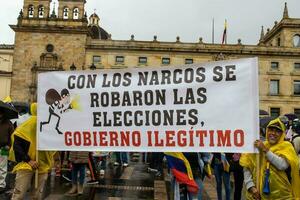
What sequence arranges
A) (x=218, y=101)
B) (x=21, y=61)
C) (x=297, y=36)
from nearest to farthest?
(x=218, y=101), (x=21, y=61), (x=297, y=36)

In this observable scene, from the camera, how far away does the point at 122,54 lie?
50906 millimetres

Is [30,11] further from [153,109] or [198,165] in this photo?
[153,109]

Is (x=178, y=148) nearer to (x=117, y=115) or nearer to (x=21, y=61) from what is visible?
(x=117, y=115)

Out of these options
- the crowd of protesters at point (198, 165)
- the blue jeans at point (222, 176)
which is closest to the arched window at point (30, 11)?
the crowd of protesters at point (198, 165)

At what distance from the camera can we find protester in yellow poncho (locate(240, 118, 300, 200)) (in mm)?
4191

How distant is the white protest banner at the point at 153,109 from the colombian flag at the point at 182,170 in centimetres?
94

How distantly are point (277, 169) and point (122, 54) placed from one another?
47.3 m

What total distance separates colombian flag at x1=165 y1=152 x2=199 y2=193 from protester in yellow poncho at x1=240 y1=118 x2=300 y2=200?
1.64 meters

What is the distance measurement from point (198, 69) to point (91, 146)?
169 cm

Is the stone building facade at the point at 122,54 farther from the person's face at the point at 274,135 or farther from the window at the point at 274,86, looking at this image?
the person's face at the point at 274,135

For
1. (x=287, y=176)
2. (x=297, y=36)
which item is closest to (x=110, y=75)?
(x=287, y=176)

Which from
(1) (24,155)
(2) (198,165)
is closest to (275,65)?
(2) (198,165)

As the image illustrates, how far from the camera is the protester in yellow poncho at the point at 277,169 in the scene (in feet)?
13.8

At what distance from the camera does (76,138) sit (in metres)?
5.40
